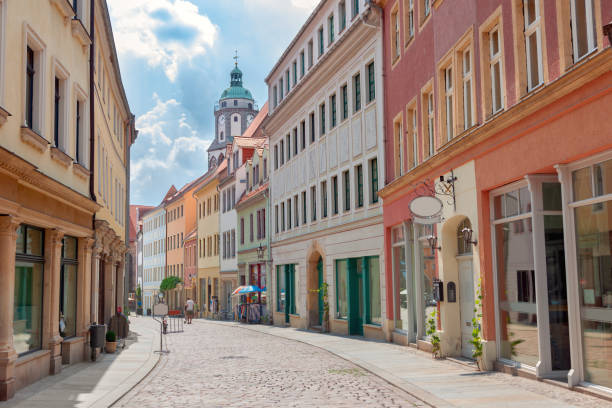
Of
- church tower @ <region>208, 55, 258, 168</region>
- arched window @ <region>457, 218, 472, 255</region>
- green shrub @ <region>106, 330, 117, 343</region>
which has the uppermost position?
church tower @ <region>208, 55, 258, 168</region>

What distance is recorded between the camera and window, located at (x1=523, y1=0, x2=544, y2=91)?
11.9 m

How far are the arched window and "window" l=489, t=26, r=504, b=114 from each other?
313cm

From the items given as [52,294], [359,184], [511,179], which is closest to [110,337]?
[52,294]

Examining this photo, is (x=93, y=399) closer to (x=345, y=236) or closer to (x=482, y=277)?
(x=482, y=277)

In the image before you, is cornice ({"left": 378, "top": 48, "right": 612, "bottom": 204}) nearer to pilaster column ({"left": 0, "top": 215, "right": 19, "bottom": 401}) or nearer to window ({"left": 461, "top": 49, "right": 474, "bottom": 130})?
window ({"left": 461, "top": 49, "right": 474, "bottom": 130})

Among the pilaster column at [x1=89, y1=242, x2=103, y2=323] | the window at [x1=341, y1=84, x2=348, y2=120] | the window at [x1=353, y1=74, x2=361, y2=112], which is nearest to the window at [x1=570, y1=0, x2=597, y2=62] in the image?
the pilaster column at [x1=89, y1=242, x2=103, y2=323]

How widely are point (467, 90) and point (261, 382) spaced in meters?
7.44

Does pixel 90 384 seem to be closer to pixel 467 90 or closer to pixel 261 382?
pixel 261 382

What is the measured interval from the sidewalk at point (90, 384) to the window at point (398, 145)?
28.6ft

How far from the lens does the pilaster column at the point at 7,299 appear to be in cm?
1166

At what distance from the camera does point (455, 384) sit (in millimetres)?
12414

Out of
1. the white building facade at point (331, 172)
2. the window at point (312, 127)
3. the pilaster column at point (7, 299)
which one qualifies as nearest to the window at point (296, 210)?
the white building facade at point (331, 172)

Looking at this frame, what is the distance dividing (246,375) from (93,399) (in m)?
3.94

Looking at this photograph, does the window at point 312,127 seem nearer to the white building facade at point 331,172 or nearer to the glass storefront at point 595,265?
the white building facade at point 331,172
